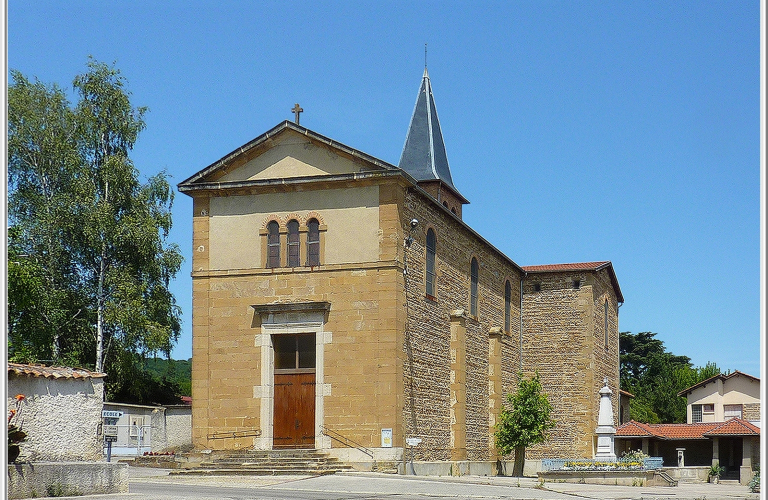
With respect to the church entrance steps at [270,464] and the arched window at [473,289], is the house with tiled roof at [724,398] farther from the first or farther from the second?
the church entrance steps at [270,464]

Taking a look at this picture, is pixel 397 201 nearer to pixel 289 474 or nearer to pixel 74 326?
pixel 289 474

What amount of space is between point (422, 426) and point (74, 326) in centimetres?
1670

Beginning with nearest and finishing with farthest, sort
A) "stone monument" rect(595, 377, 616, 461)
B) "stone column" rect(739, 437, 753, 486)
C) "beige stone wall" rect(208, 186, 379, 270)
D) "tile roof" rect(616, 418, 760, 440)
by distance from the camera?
1. "beige stone wall" rect(208, 186, 379, 270)
2. "stone monument" rect(595, 377, 616, 461)
3. "stone column" rect(739, 437, 753, 486)
4. "tile roof" rect(616, 418, 760, 440)

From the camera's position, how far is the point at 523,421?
117ft

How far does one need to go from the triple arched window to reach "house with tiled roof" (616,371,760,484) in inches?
871

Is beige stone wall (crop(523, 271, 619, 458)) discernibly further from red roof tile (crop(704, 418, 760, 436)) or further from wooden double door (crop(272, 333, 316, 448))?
wooden double door (crop(272, 333, 316, 448))

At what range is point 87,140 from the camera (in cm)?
4041

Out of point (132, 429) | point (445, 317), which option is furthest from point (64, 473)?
point (132, 429)

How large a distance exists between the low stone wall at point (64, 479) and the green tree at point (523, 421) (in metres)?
20.5

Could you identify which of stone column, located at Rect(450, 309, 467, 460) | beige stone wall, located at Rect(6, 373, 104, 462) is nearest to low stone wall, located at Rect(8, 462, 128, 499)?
beige stone wall, located at Rect(6, 373, 104, 462)

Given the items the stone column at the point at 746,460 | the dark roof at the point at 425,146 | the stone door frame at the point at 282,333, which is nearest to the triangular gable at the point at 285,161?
the stone door frame at the point at 282,333

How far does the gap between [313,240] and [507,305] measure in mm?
13870

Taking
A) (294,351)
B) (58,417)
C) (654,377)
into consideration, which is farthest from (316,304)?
(654,377)

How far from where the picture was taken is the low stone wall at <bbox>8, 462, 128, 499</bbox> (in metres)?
14.9
